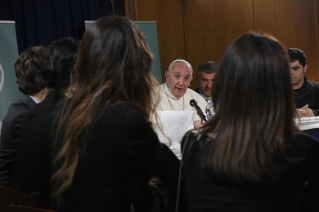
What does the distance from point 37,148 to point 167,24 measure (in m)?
4.38

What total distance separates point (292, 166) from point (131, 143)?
545 mm

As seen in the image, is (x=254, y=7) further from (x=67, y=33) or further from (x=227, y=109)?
(x=227, y=109)

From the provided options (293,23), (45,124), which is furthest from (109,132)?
(293,23)

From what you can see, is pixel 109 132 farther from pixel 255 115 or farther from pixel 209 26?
pixel 209 26

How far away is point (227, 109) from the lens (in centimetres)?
116

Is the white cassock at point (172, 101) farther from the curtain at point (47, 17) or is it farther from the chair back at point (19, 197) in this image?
the chair back at point (19, 197)

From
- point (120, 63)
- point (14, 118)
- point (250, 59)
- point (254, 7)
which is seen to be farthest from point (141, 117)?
point (254, 7)

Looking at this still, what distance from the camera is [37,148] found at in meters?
1.71

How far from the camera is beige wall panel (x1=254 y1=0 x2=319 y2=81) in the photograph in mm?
6543

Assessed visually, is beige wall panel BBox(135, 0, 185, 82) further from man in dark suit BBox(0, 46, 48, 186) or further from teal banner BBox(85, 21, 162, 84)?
man in dark suit BBox(0, 46, 48, 186)

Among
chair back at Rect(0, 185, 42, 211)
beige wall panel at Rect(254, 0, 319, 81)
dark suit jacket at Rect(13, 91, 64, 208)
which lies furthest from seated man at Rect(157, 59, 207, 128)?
beige wall panel at Rect(254, 0, 319, 81)

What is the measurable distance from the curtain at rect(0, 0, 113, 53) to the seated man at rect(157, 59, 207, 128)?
1.59 metres

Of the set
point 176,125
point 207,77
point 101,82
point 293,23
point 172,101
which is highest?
point 293,23

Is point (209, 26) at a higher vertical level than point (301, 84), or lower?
higher
